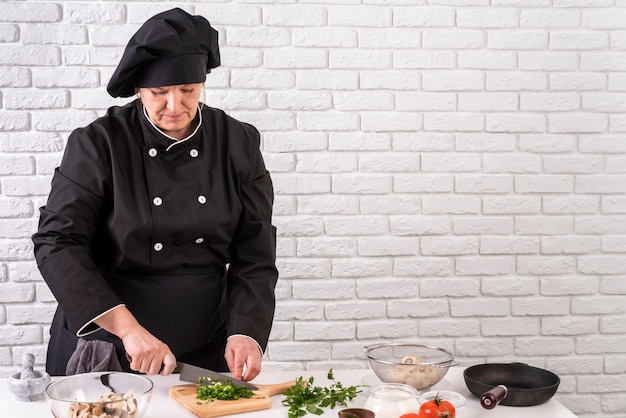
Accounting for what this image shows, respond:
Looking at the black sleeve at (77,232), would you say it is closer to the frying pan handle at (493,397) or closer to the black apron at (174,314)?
the black apron at (174,314)

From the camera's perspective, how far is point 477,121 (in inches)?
138

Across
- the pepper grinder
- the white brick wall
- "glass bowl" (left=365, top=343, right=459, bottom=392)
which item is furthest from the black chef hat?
the white brick wall

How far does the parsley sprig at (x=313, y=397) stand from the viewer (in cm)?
192

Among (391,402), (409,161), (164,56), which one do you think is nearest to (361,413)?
(391,402)

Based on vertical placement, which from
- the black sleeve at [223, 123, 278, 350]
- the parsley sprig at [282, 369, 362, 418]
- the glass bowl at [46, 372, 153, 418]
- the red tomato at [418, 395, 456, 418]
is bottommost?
the parsley sprig at [282, 369, 362, 418]

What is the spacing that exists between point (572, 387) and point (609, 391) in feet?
0.61

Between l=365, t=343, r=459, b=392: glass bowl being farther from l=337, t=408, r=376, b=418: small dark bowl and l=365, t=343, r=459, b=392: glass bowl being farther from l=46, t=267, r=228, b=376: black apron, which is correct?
l=46, t=267, r=228, b=376: black apron

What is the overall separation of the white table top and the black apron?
261 millimetres

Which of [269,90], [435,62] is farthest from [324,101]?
[435,62]

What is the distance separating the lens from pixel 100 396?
1826 millimetres

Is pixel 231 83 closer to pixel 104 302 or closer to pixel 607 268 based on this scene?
pixel 104 302

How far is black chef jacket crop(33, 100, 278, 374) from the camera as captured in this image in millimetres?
2211

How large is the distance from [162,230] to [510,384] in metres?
1.07

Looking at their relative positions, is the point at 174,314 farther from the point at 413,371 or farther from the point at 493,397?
the point at 493,397
